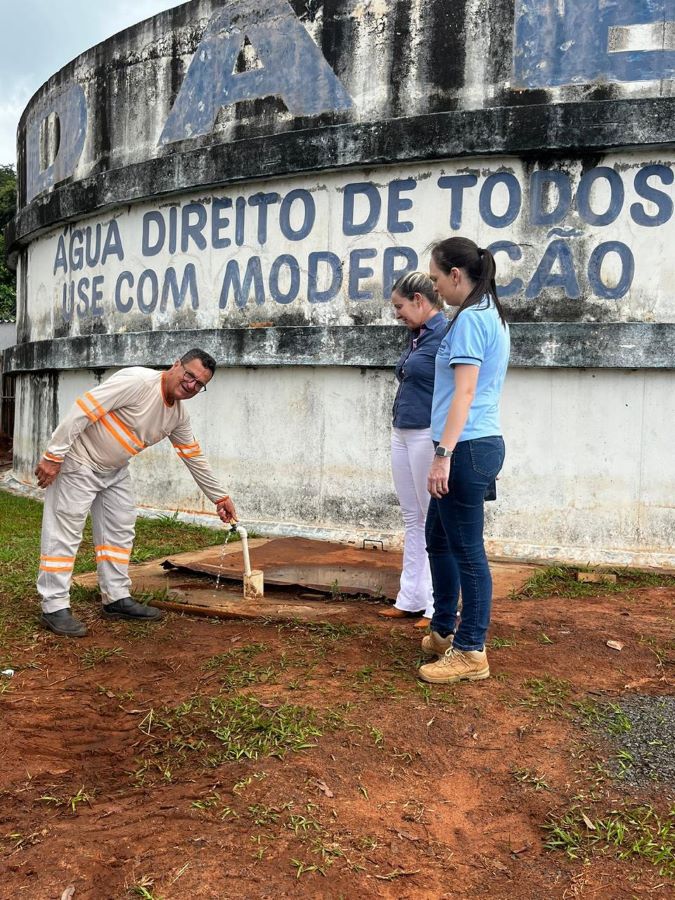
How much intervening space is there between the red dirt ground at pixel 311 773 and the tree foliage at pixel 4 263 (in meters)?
21.5

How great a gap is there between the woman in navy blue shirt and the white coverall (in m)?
1.39

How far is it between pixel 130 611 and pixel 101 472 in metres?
0.87

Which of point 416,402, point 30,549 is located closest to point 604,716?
point 416,402

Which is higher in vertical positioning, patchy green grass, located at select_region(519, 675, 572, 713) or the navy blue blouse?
the navy blue blouse

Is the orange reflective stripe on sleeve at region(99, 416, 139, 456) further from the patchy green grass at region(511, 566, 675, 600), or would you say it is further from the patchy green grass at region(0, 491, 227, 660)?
the patchy green grass at region(511, 566, 675, 600)

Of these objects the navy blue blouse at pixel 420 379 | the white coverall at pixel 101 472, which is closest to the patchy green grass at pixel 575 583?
the navy blue blouse at pixel 420 379

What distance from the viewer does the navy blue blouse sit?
502 cm

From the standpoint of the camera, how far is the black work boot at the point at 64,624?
5141 mm

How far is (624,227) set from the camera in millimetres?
7023

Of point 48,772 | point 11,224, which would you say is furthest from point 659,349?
point 11,224

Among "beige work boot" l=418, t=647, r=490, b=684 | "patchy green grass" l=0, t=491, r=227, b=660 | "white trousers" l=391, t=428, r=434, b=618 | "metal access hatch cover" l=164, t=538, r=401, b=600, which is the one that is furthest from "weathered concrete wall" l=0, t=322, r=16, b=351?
"beige work boot" l=418, t=647, r=490, b=684

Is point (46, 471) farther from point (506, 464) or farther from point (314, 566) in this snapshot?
point (506, 464)

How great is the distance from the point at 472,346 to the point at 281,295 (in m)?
4.42

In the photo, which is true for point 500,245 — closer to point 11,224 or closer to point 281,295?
point 281,295
